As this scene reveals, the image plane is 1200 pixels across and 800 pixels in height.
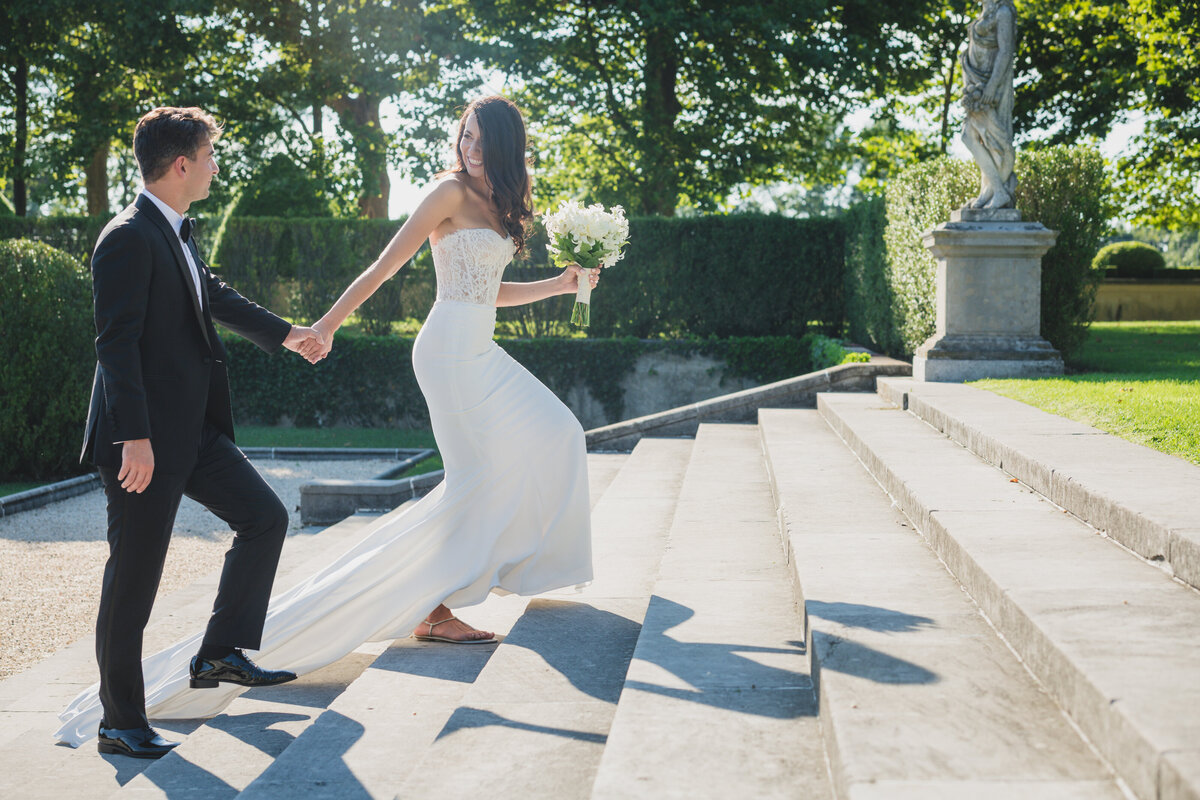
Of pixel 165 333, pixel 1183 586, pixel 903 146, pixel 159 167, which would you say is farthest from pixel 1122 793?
pixel 903 146

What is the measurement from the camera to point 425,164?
21703 mm

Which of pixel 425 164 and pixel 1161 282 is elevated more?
pixel 425 164

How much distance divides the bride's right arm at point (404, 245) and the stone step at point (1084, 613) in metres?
2.48

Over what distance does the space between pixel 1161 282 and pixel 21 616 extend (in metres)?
30.1

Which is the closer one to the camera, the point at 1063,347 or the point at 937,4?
the point at 1063,347

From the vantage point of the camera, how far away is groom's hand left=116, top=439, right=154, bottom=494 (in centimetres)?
348

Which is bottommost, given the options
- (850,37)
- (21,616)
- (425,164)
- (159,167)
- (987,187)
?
(21,616)

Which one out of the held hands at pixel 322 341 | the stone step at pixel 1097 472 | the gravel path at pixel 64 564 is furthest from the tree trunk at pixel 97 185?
the stone step at pixel 1097 472

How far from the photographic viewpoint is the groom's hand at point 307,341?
14.6 feet

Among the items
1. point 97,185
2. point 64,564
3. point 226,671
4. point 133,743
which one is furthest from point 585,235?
point 97,185

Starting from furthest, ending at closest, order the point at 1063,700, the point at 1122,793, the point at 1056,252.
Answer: the point at 1056,252 < the point at 1063,700 < the point at 1122,793

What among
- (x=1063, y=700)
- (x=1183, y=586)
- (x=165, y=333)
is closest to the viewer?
(x=1063, y=700)

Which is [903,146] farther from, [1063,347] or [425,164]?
[1063,347]

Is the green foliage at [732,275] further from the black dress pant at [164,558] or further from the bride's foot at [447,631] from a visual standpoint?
the black dress pant at [164,558]
